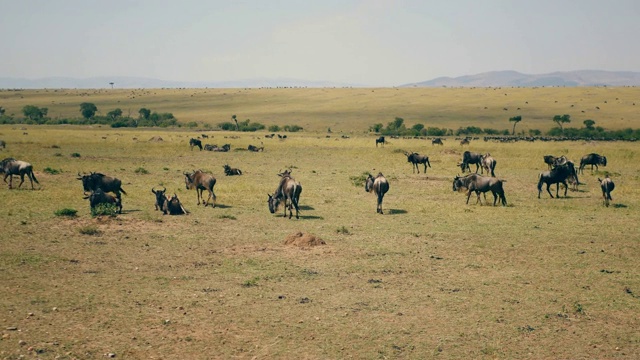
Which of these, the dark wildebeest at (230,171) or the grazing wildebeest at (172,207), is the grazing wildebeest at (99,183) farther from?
the dark wildebeest at (230,171)

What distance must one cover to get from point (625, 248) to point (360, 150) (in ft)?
123

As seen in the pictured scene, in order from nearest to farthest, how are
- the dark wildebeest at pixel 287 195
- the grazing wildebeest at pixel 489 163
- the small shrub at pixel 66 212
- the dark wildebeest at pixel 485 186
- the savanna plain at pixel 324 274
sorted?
the savanna plain at pixel 324 274 < the small shrub at pixel 66 212 < the dark wildebeest at pixel 287 195 < the dark wildebeest at pixel 485 186 < the grazing wildebeest at pixel 489 163

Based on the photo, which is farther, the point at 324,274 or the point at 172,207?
the point at 172,207

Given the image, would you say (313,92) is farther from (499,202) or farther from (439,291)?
(439,291)

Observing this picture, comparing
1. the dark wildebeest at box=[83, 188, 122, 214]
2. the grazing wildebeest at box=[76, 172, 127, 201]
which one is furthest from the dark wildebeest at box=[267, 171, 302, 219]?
the grazing wildebeest at box=[76, 172, 127, 201]

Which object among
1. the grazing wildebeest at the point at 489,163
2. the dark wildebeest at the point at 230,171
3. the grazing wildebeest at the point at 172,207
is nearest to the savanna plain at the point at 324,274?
the grazing wildebeest at the point at 172,207

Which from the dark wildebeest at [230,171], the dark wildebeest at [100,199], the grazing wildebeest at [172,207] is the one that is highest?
the dark wildebeest at [100,199]

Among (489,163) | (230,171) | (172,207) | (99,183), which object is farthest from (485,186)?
(99,183)

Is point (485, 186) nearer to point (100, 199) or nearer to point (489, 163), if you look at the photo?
point (489, 163)

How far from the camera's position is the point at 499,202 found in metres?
26.5

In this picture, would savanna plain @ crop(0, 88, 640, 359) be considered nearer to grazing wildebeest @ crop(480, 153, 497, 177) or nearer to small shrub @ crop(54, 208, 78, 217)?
small shrub @ crop(54, 208, 78, 217)

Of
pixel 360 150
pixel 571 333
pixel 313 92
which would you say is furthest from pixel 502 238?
pixel 313 92

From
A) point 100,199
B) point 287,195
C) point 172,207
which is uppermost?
point 287,195

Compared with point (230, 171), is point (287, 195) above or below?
above
